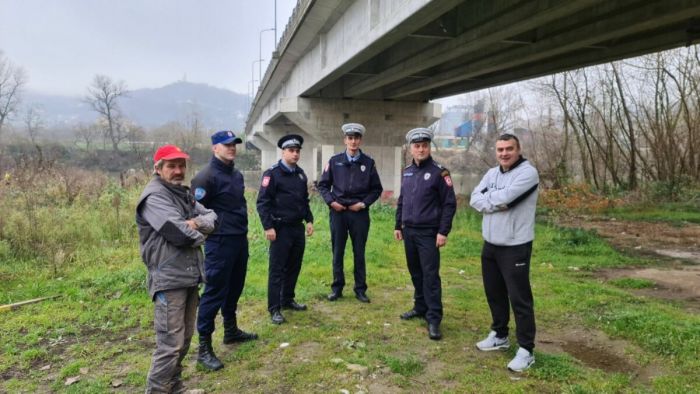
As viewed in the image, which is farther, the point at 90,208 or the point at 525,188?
the point at 90,208

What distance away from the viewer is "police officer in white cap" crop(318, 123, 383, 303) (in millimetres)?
4965

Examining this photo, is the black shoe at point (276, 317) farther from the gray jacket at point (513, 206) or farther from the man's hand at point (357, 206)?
the gray jacket at point (513, 206)

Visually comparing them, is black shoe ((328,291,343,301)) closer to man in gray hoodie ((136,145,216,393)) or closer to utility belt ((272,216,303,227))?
utility belt ((272,216,303,227))

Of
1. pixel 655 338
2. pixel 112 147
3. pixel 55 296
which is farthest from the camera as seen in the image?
pixel 112 147

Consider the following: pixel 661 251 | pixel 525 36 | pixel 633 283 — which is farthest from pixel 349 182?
pixel 661 251

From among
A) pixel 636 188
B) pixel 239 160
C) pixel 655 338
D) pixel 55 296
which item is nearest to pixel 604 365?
pixel 655 338

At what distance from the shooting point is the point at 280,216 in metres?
4.51

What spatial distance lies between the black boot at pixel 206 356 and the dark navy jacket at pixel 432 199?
2092 millimetres

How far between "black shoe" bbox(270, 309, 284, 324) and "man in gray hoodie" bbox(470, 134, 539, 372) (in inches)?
85.6

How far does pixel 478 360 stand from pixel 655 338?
5.34 ft

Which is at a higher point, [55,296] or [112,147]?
[112,147]

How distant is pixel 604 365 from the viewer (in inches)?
140

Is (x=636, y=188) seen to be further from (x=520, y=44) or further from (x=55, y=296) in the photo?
(x=55, y=296)

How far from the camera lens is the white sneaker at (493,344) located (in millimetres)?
3811
